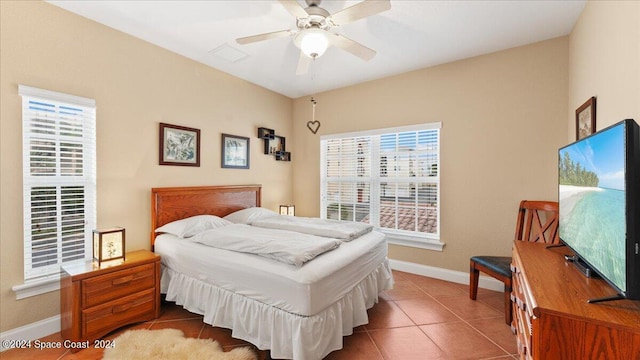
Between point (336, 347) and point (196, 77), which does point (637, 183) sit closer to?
point (336, 347)

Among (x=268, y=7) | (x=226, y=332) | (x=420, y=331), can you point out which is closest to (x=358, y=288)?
(x=420, y=331)

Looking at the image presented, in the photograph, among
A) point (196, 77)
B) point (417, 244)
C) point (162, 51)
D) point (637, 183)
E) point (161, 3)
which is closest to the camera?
point (637, 183)

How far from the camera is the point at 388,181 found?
3.83 metres

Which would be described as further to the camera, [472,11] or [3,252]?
[472,11]

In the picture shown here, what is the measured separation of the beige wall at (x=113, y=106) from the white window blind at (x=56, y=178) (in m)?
0.06

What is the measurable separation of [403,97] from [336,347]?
3101 millimetres

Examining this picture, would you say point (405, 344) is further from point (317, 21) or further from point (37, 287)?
point (37, 287)

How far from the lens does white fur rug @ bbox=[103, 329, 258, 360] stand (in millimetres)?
1885

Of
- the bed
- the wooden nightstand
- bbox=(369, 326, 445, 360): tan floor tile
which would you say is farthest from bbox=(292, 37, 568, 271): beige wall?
the wooden nightstand

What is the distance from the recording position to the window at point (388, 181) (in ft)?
11.5

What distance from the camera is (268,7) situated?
2225 millimetres

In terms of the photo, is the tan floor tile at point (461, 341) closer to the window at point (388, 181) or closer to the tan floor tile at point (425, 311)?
the tan floor tile at point (425, 311)

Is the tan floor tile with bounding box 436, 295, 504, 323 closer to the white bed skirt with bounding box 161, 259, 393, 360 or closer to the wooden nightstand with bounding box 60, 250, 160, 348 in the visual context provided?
the white bed skirt with bounding box 161, 259, 393, 360

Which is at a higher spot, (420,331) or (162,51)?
(162,51)
